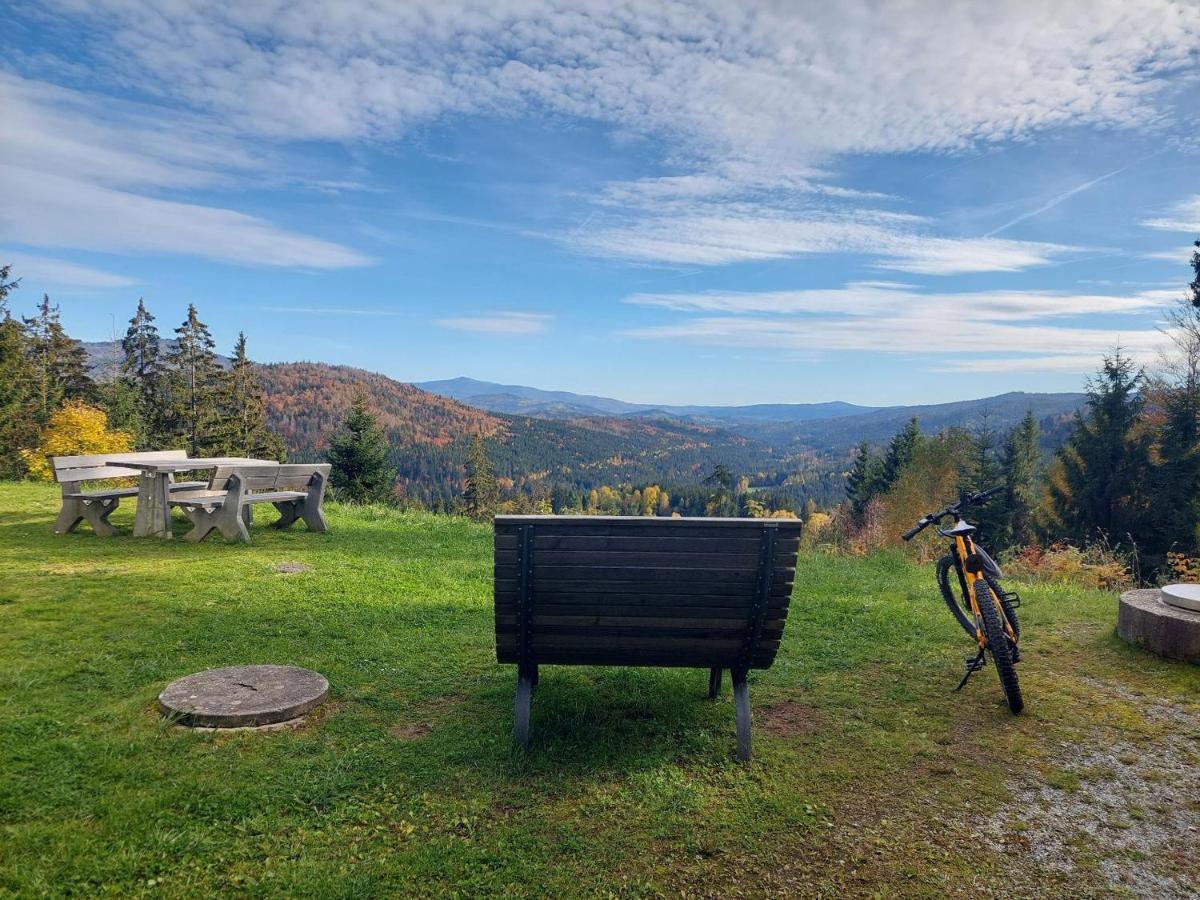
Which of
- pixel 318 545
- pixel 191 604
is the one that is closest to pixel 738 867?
A: pixel 191 604

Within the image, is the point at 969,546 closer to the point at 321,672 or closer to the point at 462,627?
the point at 462,627

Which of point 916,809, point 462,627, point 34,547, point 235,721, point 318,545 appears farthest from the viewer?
point 318,545

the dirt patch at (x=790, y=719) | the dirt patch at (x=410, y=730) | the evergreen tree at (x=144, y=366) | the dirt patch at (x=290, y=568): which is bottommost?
the dirt patch at (x=790, y=719)

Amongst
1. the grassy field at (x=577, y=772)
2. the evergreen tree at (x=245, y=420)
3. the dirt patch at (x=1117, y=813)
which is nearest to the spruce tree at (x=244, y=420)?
the evergreen tree at (x=245, y=420)

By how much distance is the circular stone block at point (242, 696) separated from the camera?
3.88m

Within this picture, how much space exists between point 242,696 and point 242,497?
603 centimetres

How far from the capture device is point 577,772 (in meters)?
3.63

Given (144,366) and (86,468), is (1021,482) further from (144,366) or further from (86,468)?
(144,366)

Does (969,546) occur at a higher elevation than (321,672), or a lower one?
higher

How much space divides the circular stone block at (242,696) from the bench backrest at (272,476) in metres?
5.38

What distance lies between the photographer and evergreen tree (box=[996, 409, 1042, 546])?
1497 inches

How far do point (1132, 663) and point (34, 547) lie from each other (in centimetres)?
1123

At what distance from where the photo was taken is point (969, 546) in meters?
4.81

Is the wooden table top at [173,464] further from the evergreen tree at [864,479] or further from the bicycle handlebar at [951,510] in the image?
the evergreen tree at [864,479]
